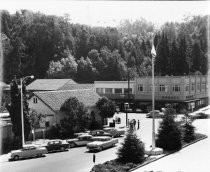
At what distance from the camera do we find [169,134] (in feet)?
116

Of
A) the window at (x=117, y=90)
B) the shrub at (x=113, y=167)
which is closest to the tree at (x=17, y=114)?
the shrub at (x=113, y=167)

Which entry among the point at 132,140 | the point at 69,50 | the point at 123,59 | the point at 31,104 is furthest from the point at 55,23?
the point at 132,140

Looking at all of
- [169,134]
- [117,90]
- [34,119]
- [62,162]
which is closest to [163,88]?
[117,90]

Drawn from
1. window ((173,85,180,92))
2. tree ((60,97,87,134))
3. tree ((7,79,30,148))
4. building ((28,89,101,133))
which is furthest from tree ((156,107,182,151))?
window ((173,85,180,92))

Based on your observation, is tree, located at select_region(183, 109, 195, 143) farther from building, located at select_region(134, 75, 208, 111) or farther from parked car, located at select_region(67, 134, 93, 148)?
building, located at select_region(134, 75, 208, 111)

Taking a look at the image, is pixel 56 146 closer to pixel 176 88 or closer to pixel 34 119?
pixel 34 119

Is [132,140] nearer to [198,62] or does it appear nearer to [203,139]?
[203,139]

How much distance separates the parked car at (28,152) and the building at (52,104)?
412 inches

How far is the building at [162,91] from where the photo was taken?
70.9 meters

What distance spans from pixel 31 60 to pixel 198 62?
147ft

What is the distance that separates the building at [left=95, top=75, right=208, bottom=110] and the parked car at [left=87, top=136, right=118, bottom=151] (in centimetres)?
3304

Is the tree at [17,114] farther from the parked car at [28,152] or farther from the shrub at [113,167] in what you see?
the shrub at [113,167]

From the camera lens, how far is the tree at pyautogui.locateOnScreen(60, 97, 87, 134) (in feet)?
143

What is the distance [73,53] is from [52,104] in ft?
212
